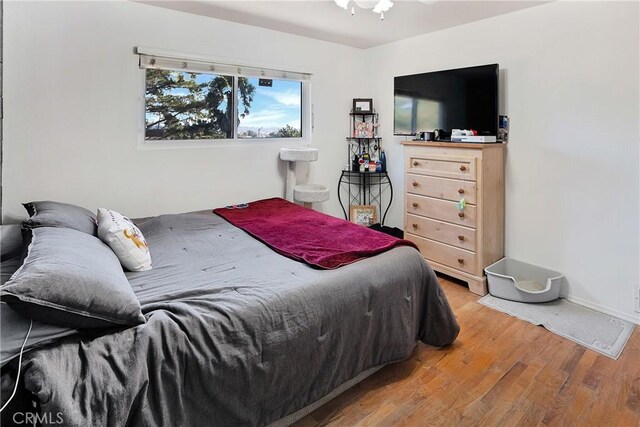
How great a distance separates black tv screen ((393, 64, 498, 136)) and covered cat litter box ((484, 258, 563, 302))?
114 cm

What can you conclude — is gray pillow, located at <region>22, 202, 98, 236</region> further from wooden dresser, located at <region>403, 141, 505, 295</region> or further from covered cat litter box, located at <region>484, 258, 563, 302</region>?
covered cat litter box, located at <region>484, 258, 563, 302</region>

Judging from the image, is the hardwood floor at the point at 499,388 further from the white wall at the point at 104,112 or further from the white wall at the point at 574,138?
the white wall at the point at 104,112

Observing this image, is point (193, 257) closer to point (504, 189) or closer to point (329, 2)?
point (329, 2)

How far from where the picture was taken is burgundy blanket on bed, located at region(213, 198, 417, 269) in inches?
82.2

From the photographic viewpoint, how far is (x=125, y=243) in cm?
190

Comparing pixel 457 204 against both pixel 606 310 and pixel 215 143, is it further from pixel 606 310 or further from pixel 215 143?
pixel 215 143

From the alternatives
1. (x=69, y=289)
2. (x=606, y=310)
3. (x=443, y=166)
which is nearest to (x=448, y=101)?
(x=443, y=166)

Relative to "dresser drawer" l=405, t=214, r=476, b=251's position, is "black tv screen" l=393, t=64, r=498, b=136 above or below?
above

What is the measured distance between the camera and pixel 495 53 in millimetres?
3225

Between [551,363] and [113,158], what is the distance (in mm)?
3316

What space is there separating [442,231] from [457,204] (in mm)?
300

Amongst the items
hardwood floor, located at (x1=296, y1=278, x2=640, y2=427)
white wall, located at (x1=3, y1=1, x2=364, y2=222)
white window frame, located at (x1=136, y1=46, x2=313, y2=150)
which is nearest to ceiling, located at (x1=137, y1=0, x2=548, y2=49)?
white wall, located at (x1=3, y1=1, x2=364, y2=222)

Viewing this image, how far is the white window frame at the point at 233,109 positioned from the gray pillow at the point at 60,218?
1.04 m

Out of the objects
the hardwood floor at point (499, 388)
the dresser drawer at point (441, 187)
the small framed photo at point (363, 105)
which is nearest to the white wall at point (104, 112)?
the small framed photo at point (363, 105)
